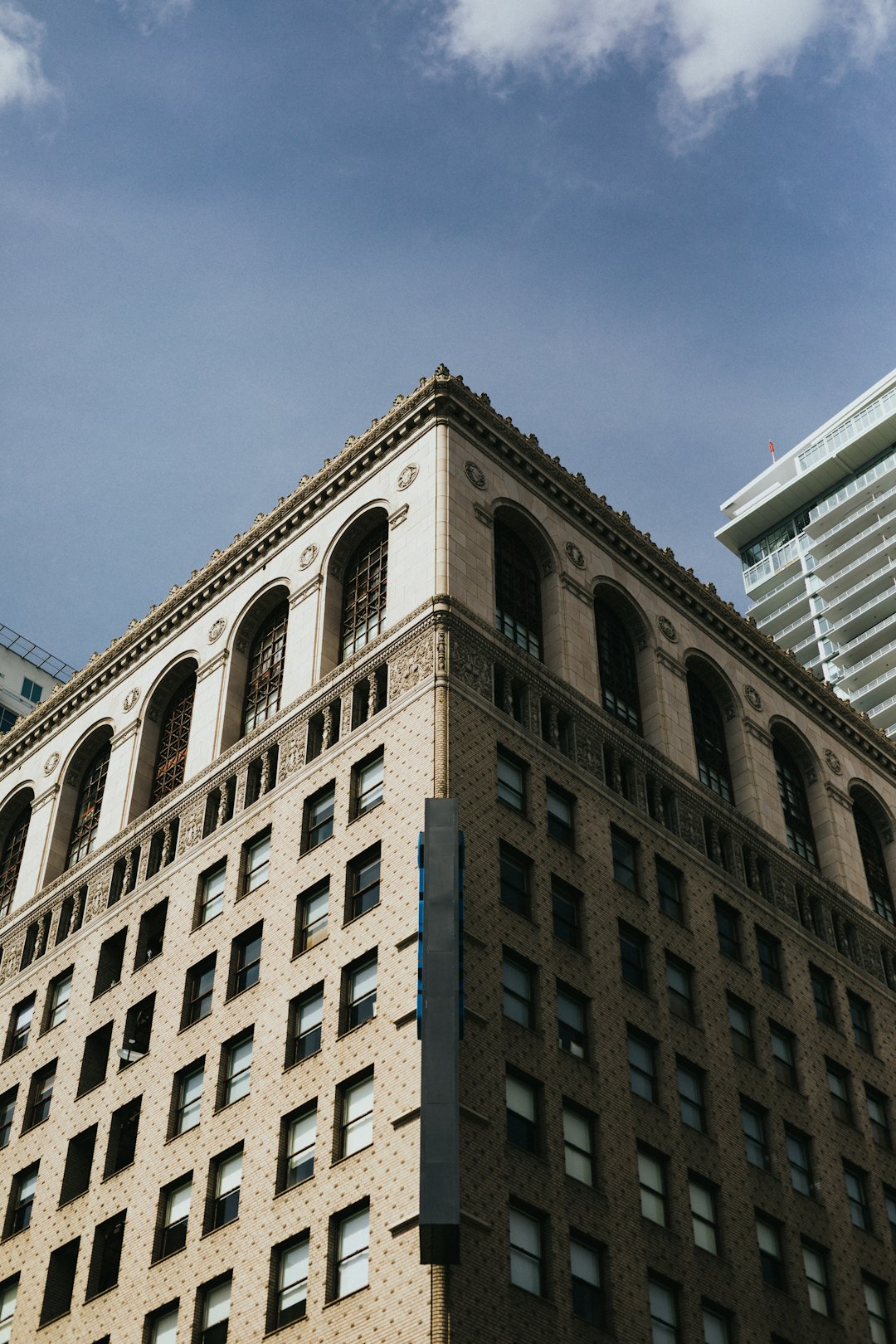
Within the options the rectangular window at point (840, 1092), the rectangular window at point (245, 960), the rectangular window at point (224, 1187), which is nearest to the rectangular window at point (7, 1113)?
the rectangular window at point (245, 960)

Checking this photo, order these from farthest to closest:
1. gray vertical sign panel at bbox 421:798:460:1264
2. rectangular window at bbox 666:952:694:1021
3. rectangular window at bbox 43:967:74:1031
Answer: rectangular window at bbox 43:967:74:1031
rectangular window at bbox 666:952:694:1021
gray vertical sign panel at bbox 421:798:460:1264

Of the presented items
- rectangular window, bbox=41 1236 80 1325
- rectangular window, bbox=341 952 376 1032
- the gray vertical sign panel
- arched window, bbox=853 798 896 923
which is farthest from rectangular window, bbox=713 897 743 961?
rectangular window, bbox=41 1236 80 1325

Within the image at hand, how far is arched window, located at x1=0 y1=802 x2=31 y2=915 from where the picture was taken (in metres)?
67.9

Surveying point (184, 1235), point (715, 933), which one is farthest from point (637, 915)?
point (184, 1235)

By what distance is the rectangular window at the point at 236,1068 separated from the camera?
4856 centimetres

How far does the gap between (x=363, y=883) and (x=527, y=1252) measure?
1185cm

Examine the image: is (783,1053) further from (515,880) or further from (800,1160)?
(515,880)

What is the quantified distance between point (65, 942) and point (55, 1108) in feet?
23.7

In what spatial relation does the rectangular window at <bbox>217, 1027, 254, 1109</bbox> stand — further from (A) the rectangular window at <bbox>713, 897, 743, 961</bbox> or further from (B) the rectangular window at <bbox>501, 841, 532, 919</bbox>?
(A) the rectangular window at <bbox>713, 897, 743, 961</bbox>

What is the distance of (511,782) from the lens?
52.2m

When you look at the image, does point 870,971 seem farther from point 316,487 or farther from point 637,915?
point 316,487

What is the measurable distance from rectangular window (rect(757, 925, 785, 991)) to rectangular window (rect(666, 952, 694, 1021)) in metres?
4.37

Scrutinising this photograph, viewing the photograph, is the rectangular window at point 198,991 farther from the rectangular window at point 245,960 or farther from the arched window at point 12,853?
the arched window at point 12,853

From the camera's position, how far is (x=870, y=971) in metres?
62.2
